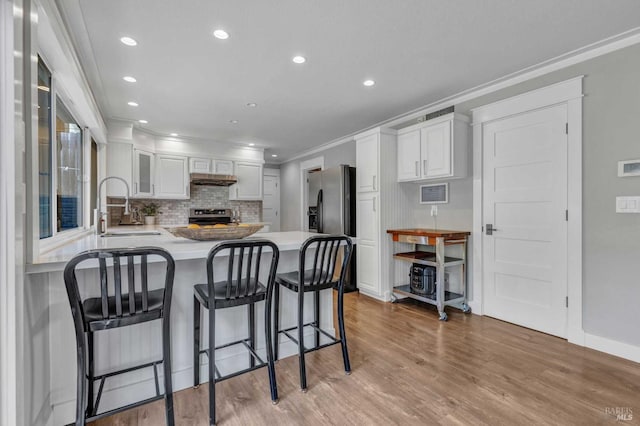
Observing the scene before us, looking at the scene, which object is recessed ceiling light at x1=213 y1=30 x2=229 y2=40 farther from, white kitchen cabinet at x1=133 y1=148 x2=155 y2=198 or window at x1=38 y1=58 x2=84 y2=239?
white kitchen cabinet at x1=133 y1=148 x2=155 y2=198

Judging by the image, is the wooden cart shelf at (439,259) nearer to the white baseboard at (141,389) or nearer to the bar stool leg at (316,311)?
the bar stool leg at (316,311)

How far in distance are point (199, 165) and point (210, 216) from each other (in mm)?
973

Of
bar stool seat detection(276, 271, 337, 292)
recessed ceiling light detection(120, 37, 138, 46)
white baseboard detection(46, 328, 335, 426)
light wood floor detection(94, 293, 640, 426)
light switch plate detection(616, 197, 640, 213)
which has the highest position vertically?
recessed ceiling light detection(120, 37, 138, 46)

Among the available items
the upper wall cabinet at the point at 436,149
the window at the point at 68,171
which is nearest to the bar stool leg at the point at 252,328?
the window at the point at 68,171

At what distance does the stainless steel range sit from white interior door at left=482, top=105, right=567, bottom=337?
453 cm

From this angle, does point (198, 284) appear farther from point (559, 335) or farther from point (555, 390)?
point (559, 335)

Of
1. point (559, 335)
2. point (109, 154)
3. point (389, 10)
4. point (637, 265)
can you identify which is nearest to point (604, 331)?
point (559, 335)

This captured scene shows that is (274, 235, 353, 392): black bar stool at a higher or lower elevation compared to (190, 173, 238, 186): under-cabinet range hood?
lower

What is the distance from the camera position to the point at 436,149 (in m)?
3.49

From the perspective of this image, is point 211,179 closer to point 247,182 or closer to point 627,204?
point 247,182

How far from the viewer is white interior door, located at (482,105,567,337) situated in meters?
2.72

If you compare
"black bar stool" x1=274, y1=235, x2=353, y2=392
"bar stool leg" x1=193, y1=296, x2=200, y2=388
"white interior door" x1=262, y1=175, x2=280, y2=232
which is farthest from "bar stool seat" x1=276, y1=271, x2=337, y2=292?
"white interior door" x1=262, y1=175, x2=280, y2=232

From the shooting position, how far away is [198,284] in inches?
77.4

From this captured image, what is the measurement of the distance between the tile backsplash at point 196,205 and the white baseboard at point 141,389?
3.87 metres
